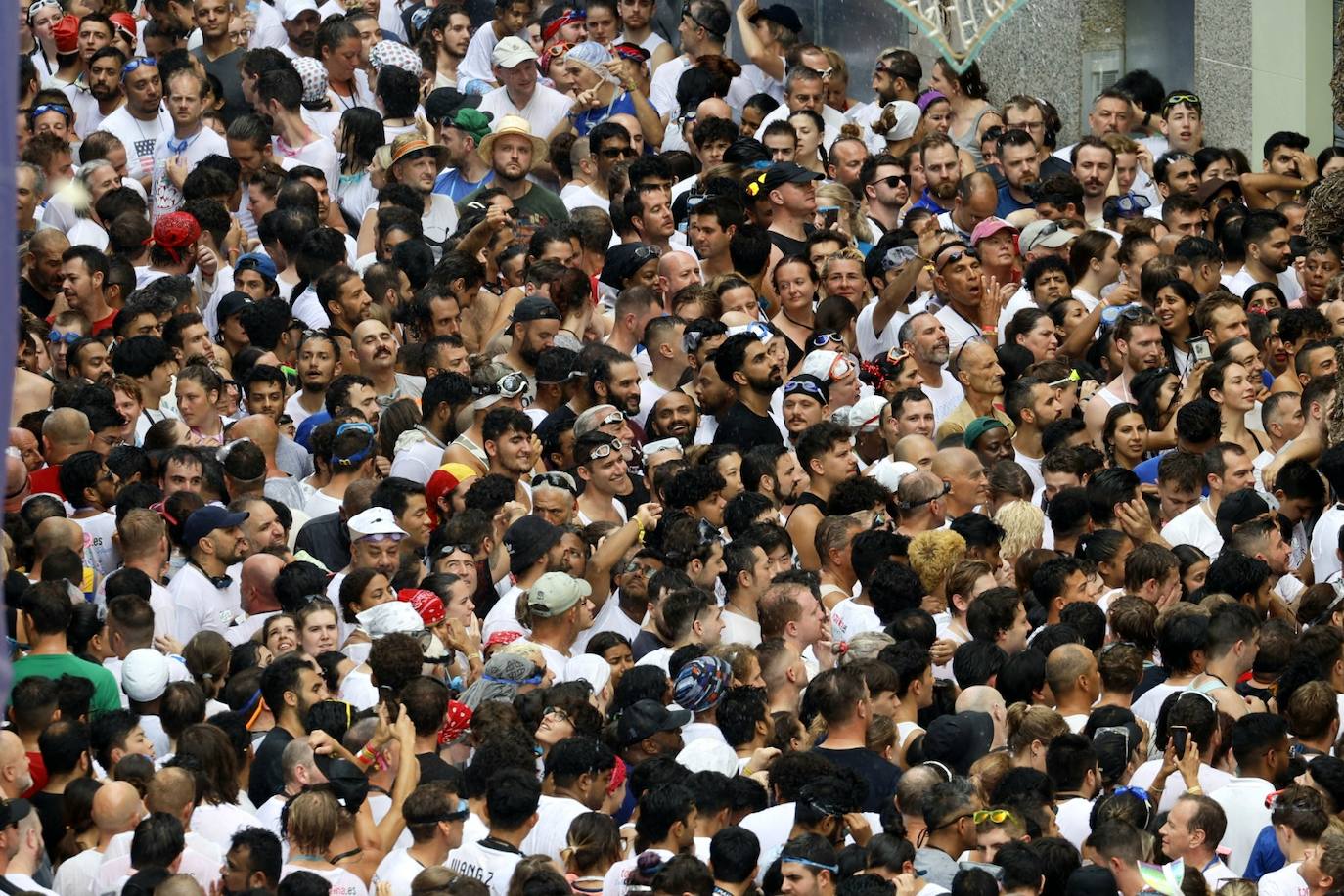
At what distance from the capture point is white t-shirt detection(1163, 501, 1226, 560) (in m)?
11.5

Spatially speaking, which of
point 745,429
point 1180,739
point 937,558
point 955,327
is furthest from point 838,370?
point 1180,739

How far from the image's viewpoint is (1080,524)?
37.6ft

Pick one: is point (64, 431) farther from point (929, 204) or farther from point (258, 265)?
point (929, 204)

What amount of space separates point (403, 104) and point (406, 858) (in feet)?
25.0

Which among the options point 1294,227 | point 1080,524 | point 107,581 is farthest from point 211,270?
point 1294,227

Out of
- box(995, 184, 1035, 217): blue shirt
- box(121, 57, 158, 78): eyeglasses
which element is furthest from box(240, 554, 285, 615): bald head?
box(995, 184, 1035, 217): blue shirt

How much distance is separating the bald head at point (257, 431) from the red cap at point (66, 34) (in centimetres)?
462

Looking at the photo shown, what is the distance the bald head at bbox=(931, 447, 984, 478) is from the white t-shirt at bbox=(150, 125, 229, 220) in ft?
15.5

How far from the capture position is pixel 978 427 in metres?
12.3

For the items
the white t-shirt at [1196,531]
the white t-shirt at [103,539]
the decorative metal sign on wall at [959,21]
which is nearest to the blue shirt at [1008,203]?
the decorative metal sign on wall at [959,21]

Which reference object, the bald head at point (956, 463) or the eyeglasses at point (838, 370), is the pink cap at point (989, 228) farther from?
the bald head at point (956, 463)

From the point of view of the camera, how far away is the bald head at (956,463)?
1185 cm

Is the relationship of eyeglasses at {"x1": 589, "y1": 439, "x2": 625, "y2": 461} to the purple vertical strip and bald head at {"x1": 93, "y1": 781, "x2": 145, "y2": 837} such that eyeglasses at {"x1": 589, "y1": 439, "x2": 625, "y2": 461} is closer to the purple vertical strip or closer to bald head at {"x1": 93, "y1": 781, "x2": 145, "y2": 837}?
bald head at {"x1": 93, "y1": 781, "x2": 145, "y2": 837}

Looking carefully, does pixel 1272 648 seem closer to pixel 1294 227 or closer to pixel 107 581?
pixel 107 581
